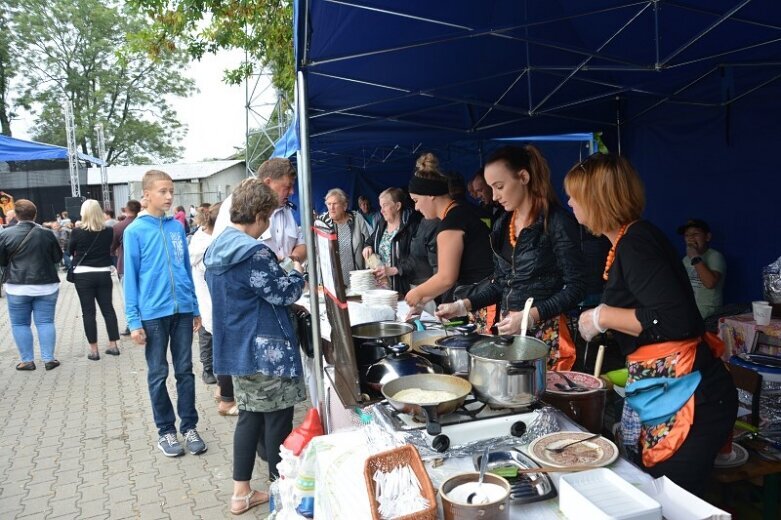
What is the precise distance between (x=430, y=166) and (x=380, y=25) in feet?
2.88

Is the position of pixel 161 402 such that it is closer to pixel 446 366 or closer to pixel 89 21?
A: pixel 446 366

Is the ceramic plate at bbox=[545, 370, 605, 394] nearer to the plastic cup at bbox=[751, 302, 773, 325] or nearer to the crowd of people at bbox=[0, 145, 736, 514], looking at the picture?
the crowd of people at bbox=[0, 145, 736, 514]

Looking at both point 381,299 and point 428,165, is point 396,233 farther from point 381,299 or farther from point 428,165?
point 428,165

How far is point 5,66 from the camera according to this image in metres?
29.2

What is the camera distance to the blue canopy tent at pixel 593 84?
2676 mm

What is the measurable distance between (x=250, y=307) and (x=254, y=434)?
746mm

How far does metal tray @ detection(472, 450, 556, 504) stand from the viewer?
1.27m

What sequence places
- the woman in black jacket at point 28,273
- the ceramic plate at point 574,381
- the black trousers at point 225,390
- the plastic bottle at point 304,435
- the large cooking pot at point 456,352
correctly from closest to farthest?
1. the ceramic plate at point 574,381
2. the large cooking pot at point 456,352
3. the plastic bottle at point 304,435
4. the black trousers at point 225,390
5. the woman in black jacket at point 28,273

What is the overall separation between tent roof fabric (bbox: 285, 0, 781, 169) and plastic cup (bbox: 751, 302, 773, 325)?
152 centimetres

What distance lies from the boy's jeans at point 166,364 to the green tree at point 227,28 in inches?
221

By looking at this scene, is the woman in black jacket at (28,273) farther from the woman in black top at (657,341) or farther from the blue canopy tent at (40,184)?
the blue canopy tent at (40,184)

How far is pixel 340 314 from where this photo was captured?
1.99m

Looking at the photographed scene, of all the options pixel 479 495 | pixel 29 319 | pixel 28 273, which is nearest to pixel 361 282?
pixel 479 495

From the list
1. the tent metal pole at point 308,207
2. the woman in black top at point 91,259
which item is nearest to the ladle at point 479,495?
the tent metal pole at point 308,207
